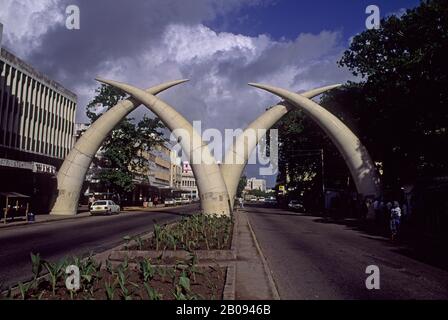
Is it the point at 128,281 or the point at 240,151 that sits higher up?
the point at 240,151

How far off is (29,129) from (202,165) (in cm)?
1936

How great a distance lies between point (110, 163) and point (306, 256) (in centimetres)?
4106

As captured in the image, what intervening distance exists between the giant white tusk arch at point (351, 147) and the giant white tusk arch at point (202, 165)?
33.9 ft

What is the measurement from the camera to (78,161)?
37.7 m

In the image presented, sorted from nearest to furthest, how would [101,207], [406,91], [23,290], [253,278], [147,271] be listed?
1. [23,290]
2. [147,271]
3. [253,278]
4. [406,91]
5. [101,207]

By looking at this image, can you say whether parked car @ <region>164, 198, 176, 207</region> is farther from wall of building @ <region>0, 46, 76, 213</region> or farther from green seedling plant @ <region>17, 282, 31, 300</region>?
green seedling plant @ <region>17, 282, 31, 300</region>

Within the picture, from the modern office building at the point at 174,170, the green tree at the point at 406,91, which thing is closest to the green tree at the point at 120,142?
the green tree at the point at 406,91

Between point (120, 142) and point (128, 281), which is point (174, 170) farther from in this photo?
point (128, 281)

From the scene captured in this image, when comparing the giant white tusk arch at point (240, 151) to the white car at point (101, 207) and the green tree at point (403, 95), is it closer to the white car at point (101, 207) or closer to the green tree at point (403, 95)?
the green tree at point (403, 95)

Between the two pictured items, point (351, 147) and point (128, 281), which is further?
point (351, 147)

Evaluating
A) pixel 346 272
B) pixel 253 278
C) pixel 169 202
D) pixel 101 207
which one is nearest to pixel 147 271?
pixel 253 278

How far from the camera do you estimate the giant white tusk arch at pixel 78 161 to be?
3734 centimetres

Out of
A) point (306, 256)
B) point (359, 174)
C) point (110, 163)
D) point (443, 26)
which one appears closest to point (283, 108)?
point (359, 174)
